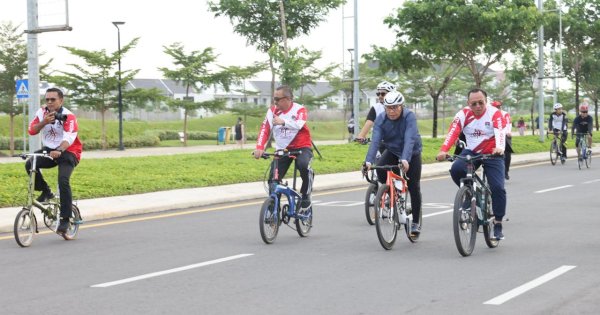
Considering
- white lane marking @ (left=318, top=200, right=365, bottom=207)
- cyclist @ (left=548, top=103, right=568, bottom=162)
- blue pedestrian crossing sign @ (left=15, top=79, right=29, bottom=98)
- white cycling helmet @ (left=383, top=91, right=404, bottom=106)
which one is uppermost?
blue pedestrian crossing sign @ (left=15, top=79, right=29, bottom=98)

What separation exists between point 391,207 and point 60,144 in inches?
155

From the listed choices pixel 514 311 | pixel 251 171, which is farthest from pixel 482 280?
pixel 251 171

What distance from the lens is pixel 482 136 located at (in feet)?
33.8

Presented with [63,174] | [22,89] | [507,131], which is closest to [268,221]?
[63,174]

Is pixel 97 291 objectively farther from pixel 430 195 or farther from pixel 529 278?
pixel 430 195

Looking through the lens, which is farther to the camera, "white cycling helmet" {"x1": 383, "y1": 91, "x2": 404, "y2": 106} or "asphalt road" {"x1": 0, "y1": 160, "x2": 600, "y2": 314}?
"white cycling helmet" {"x1": 383, "y1": 91, "x2": 404, "y2": 106}

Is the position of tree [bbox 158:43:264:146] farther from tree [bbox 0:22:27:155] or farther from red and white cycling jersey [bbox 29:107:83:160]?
red and white cycling jersey [bbox 29:107:83:160]

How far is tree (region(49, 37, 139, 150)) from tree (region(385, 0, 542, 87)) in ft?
46.1

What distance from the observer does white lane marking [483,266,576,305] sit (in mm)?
7379

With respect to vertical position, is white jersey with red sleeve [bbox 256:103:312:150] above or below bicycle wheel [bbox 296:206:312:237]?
above

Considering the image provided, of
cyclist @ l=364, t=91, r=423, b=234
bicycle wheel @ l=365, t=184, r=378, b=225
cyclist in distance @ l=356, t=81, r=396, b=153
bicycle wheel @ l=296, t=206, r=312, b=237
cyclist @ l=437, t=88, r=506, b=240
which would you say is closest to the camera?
cyclist @ l=437, t=88, r=506, b=240

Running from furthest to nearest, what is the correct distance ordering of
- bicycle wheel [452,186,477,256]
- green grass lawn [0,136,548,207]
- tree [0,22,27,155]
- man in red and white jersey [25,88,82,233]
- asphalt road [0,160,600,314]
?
A: tree [0,22,27,155], green grass lawn [0,136,548,207], man in red and white jersey [25,88,82,233], bicycle wheel [452,186,477,256], asphalt road [0,160,600,314]

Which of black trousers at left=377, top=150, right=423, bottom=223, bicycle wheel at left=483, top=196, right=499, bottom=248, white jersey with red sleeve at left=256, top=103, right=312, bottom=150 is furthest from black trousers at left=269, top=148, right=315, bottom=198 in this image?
bicycle wheel at left=483, top=196, right=499, bottom=248

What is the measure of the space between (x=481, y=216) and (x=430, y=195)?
336 inches
